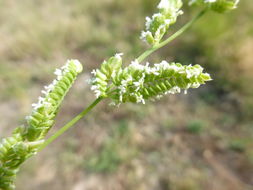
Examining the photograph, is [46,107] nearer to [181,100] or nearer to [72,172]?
[72,172]

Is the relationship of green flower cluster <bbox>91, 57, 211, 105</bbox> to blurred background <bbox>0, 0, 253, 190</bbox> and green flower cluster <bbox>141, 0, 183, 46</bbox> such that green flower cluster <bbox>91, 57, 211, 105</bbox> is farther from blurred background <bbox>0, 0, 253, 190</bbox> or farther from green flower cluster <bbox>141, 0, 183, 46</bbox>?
blurred background <bbox>0, 0, 253, 190</bbox>

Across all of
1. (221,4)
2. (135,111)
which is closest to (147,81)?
(221,4)

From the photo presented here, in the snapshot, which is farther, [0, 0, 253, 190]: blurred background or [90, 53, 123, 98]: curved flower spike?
[0, 0, 253, 190]: blurred background

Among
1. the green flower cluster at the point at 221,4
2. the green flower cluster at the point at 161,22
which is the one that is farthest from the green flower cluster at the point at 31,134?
the green flower cluster at the point at 221,4

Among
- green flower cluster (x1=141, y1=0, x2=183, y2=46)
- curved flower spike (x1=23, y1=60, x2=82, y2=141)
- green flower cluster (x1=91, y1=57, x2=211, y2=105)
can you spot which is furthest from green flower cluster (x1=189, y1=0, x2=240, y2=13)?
curved flower spike (x1=23, y1=60, x2=82, y2=141)

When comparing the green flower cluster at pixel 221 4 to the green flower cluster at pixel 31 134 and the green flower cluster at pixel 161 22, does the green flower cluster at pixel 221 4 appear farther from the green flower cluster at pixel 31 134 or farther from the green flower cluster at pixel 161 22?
the green flower cluster at pixel 31 134

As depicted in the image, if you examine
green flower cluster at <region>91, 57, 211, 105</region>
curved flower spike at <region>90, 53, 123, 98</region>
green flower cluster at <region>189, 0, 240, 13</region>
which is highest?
curved flower spike at <region>90, 53, 123, 98</region>

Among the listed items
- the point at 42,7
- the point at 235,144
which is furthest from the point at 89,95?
the point at 42,7
